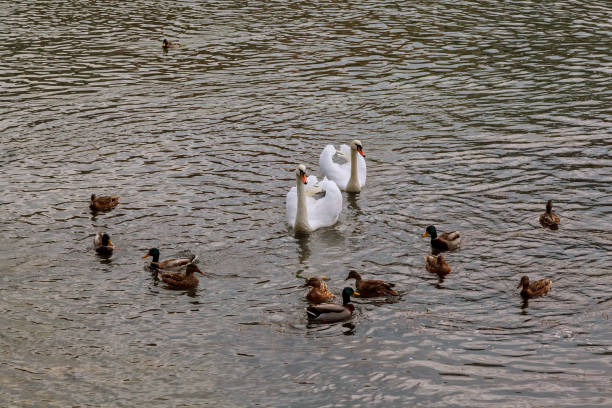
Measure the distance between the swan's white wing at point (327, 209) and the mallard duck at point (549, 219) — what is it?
3.96 meters

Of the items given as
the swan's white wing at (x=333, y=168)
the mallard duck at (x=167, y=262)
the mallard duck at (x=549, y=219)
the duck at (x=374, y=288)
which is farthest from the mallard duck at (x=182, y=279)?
the mallard duck at (x=549, y=219)

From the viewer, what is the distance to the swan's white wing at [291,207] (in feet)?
56.9

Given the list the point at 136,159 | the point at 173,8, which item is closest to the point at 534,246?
the point at 136,159

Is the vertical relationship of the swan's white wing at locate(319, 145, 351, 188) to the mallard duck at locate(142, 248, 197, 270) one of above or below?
above

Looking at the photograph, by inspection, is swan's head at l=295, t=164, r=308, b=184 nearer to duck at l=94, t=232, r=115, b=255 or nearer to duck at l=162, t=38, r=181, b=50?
duck at l=94, t=232, r=115, b=255

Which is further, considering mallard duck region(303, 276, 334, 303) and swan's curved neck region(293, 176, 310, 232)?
swan's curved neck region(293, 176, 310, 232)

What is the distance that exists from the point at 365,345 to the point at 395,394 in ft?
4.11

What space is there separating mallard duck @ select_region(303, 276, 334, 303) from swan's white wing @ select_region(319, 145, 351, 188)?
218 inches

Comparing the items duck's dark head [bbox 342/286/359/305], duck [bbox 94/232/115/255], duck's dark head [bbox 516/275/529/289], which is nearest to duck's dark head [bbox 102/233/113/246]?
duck [bbox 94/232/115/255]

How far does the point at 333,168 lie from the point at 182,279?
6.04 meters

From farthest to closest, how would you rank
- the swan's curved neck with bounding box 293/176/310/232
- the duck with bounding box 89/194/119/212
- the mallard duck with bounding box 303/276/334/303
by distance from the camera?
1. the duck with bounding box 89/194/119/212
2. the swan's curved neck with bounding box 293/176/310/232
3. the mallard duck with bounding box 303/276/334/303

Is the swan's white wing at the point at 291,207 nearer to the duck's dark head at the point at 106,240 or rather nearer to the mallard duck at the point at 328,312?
the duck's dark head at the point at 106,240

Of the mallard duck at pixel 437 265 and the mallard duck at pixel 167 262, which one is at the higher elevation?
the mallard duck at pixel 437 265

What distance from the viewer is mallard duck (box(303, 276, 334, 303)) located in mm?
13828
